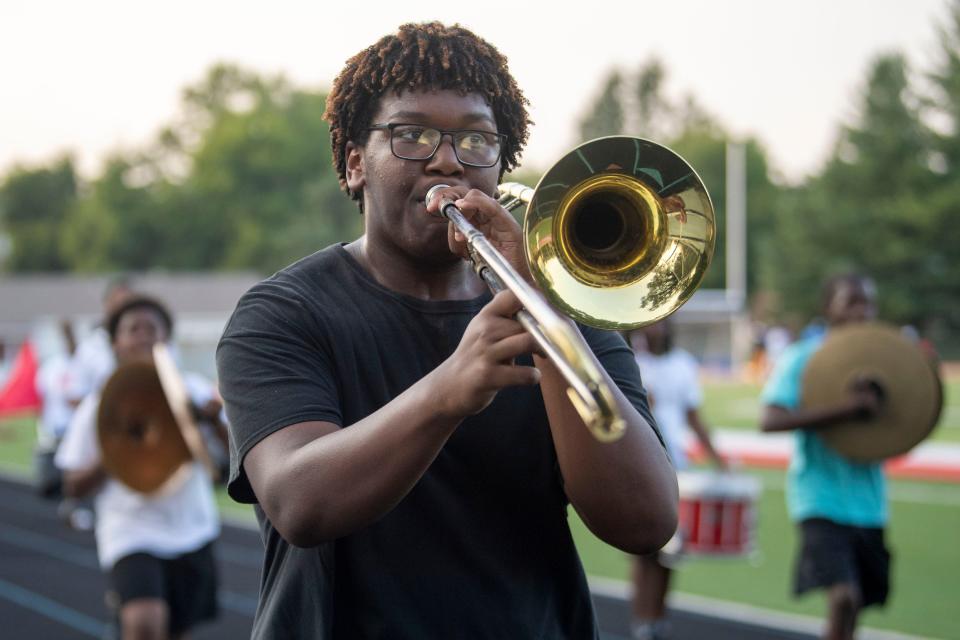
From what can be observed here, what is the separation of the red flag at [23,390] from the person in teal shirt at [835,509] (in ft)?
28.8

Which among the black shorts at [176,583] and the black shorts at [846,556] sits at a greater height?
the black shorts at [176,583]

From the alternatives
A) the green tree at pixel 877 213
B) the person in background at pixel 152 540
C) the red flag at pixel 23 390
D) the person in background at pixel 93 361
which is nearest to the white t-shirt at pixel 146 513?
the person in background at pixel 152 540

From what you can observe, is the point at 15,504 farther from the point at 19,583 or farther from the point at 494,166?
the point at 494,166

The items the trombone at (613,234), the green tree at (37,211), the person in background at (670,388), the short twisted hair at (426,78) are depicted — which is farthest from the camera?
the green tree at (37,211)

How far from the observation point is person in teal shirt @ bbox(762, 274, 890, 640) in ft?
18.5

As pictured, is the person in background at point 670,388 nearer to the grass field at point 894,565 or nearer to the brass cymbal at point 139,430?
the grass field at point 894,565

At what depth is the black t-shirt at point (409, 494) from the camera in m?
2.11

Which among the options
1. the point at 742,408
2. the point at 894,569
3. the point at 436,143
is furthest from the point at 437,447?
the point at 742,408

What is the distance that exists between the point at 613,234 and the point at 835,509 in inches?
161

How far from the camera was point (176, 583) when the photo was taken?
5387mm

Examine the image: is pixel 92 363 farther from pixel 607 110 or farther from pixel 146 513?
pixel 607 110

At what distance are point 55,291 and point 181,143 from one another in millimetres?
15362

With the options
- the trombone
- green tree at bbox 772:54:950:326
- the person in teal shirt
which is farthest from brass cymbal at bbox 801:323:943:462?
green tree at bbox 772:54:950:326

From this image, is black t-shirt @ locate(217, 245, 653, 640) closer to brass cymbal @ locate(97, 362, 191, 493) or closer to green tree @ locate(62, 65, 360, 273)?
brass cymbal @ locate(97, 362, 191, 493)
